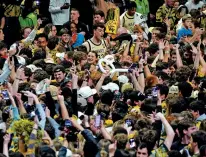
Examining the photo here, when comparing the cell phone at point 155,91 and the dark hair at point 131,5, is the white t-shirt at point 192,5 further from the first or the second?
the cell phone at point 155,91

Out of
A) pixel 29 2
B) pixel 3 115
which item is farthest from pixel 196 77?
pixel 29 2

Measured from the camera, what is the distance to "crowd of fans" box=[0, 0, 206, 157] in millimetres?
16094

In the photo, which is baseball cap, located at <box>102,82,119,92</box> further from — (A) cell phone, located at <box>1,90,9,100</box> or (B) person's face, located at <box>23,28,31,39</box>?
(B) person's face, located at <box>23,28,31,39</box>

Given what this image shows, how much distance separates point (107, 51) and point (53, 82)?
3.27 meters

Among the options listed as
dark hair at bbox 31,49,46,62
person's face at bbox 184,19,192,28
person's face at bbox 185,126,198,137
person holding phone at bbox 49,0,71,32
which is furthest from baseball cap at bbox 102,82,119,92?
person holding phone at bbox 49,0,71,32

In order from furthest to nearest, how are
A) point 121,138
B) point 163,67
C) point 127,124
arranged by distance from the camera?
point 163,67 < point 127,124 < point 121,138

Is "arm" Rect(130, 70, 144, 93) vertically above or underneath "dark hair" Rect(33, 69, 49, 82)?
underneath

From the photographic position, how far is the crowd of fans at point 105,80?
16094 mm

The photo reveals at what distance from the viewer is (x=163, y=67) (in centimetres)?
2095

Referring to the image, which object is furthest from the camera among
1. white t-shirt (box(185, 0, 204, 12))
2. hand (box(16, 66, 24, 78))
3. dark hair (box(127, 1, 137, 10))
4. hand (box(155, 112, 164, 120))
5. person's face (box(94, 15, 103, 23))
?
white t-shirt (box(185, 0, 204, 12))

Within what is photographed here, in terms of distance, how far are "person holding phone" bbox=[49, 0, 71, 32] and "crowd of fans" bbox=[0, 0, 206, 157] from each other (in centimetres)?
2

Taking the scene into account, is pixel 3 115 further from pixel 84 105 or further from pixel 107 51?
pixel 107 51

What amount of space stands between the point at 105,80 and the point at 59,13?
17.6 feet

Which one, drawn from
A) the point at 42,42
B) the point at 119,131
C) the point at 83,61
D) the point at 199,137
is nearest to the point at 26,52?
the point at 42,42
